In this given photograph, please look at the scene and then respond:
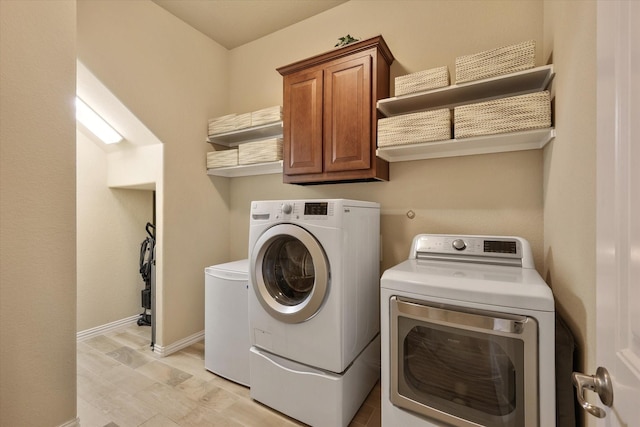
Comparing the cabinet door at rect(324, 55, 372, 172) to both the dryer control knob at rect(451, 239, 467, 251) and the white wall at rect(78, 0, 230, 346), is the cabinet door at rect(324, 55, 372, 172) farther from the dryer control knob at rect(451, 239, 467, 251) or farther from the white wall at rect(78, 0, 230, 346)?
the white wall at rect(78, 0, 230, 346)

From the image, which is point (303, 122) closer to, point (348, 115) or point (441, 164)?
point (348, 115)

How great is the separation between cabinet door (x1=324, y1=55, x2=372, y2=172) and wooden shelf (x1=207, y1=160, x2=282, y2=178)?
66 cm

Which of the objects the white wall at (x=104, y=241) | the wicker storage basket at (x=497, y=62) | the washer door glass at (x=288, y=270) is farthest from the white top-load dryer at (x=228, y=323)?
the wicker storage basket at (x=497, y=62)

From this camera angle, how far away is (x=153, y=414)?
1680mm

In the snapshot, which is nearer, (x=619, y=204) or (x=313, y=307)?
(x=619, y=204)

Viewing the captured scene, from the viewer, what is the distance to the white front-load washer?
1.52 metres

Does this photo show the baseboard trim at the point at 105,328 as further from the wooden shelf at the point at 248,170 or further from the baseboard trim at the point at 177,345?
the wooden shelf at the point at 248,170

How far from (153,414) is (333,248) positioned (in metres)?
1.52

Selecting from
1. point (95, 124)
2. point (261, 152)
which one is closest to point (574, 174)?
point (261, 152)

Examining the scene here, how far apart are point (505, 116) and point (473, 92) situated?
0.34 meters

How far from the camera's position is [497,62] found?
153cm

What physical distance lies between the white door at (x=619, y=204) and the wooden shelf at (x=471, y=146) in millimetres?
1120

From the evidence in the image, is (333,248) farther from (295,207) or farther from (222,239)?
(222,239)

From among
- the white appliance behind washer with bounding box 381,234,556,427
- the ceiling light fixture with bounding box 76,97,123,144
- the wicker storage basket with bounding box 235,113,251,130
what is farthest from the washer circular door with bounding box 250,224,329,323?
the ceiling light fixture with bounding box 76,97,123,144
